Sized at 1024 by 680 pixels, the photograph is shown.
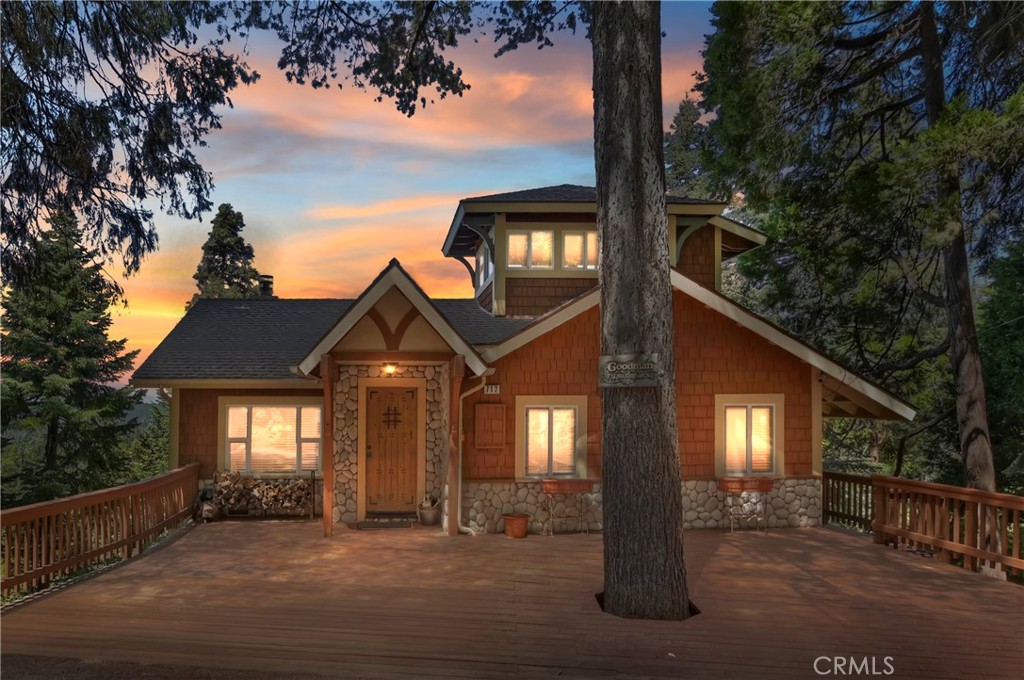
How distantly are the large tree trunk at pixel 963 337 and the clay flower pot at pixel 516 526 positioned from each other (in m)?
7.65

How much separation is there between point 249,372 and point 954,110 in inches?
482

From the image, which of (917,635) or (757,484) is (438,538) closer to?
(757,484)

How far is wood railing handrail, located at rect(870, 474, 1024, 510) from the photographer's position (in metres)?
8.43

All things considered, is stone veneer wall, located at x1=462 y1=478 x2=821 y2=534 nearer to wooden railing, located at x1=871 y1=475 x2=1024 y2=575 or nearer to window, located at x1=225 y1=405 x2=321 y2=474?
wooden railing, located at x1=871 y1=475 x2=1024 y2=575

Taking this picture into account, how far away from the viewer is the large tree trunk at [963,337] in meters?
11.9

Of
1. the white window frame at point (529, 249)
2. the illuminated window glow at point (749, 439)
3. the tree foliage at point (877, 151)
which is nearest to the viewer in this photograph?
the tree foliage at point (877, 151)

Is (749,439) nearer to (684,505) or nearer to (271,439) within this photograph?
(684,505)

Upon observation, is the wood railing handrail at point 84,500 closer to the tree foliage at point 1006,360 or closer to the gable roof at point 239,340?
the gable roof at point 239,340

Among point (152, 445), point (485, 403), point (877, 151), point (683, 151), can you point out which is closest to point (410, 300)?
point (485, 403)

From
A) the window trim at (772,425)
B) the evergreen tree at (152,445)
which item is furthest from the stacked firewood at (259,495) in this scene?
the evergreen tree at (152,445)

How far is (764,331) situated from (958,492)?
3.76 m

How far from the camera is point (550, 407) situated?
1171 centimetres

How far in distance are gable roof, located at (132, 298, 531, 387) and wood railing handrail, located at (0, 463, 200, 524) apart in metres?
1.87

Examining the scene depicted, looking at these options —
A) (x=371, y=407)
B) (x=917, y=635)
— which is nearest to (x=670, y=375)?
(x=917, y=635)
